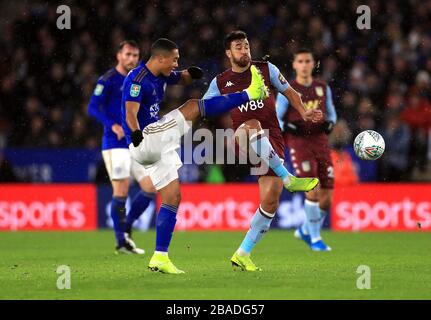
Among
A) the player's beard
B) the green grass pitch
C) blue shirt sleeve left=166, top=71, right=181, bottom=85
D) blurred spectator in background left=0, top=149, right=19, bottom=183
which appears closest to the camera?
the green grass pitch

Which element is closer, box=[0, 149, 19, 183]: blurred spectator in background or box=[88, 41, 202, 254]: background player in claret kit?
box=[88, 41, 202, 254]: background player in claret kit

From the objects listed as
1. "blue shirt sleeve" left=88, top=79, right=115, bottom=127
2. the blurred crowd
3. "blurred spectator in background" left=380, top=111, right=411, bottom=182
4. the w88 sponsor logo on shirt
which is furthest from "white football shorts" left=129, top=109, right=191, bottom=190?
"blurred spectator in background" left=380, top=111, right=411, bottom=182

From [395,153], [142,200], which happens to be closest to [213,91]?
[142,200]

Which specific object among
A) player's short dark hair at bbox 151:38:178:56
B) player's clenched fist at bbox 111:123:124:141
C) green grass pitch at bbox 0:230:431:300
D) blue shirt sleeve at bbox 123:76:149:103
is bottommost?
green grass pitch at bbox 0:230:431:300

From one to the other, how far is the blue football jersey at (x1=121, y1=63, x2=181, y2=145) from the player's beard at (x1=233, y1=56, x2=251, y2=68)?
28.7 inches

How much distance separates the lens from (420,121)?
1592 centimetres

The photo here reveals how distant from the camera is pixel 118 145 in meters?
11.1

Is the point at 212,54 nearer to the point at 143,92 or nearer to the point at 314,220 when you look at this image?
the point at 314,220

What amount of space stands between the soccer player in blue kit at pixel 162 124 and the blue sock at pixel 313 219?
3185mm

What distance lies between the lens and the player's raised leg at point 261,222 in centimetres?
857

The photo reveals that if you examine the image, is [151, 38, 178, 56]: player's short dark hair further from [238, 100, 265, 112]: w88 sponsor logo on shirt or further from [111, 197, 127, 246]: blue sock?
[111, 197, 127, 246]: blue sock

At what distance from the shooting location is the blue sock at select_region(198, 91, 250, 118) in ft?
26.8

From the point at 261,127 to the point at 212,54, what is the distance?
7.36m

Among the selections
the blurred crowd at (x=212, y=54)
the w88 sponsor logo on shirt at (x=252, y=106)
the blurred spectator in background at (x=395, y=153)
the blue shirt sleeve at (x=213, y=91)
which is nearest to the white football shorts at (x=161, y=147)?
the blue shirt sleeve at (x=213, y=91)
